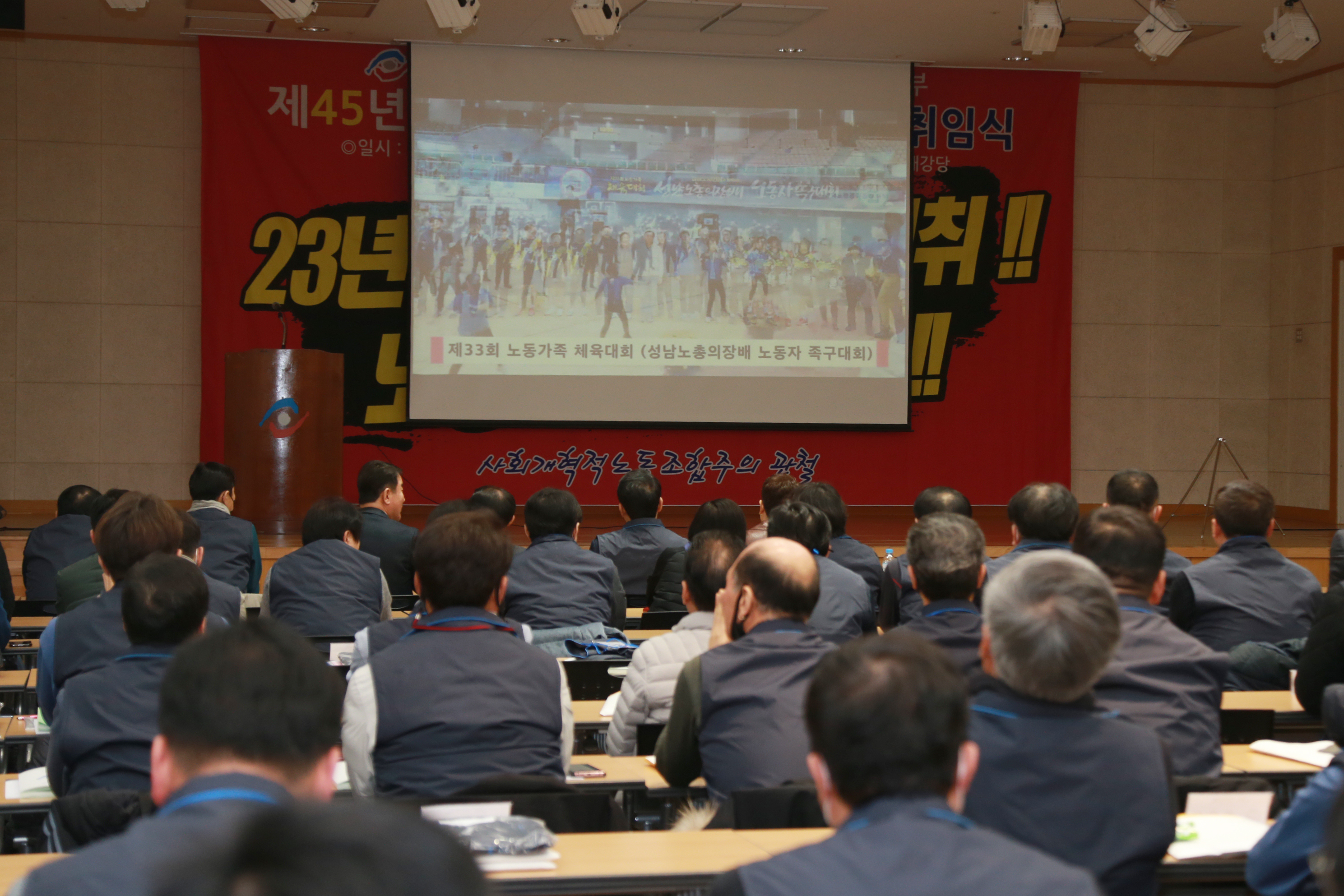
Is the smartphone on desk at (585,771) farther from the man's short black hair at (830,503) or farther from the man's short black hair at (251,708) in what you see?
the man's short black hair at (830,503)

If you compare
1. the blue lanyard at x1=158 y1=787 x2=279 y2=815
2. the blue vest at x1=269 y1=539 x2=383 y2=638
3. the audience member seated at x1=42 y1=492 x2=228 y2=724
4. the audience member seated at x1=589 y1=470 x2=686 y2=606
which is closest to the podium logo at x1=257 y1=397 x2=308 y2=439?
the audience member seated at x1=589 y1=470 x2=686 y2=606

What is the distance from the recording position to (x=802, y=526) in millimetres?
4129

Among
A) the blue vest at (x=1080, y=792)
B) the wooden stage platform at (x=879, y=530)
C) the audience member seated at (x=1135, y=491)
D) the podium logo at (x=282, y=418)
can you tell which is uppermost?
the podium logo at (x=282, y=418)

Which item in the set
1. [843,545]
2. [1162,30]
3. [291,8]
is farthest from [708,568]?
[1162,30]

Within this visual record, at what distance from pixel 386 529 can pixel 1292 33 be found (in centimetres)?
659

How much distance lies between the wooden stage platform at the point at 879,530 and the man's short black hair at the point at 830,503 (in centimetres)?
259

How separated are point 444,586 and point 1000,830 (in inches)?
51.5

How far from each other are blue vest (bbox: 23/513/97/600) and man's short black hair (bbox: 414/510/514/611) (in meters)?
3.29

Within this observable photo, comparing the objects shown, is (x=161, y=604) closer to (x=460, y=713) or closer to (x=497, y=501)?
(x=460, y=713)

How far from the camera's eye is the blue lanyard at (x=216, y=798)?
124 cm

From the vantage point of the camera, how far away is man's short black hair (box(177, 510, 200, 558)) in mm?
3562

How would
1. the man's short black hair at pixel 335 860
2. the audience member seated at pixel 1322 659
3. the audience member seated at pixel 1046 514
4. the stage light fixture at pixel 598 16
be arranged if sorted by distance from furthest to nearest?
the stage light fixture at pixel 598 16
the audience member seated at pixel 1046 514
the audience member seated at pixel 1322 659
the man's short black hair at pixel 335 860

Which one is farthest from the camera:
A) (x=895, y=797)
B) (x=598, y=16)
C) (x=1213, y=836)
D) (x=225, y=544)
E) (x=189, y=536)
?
(x=598, y=16)

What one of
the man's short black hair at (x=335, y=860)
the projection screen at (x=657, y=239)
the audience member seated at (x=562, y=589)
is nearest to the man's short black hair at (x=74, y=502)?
the audience member seated at (x=562, y=589)
